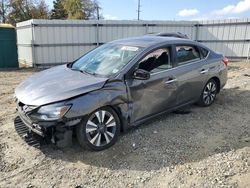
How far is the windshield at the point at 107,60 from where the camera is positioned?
454cm

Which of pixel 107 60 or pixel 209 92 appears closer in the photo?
pixel 107 60

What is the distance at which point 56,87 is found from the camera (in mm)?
4043

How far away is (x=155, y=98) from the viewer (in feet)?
15.6

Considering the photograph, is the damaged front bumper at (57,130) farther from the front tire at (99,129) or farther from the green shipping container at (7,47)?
the green shipping container at (7,47)

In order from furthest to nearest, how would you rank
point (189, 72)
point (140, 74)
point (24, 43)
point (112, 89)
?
point (24, 43), point (189, 72), point (140, 74), point (112, 89)

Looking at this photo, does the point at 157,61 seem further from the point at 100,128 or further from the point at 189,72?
the point at 100,128

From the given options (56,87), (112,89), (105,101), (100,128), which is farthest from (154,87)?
(56,87)

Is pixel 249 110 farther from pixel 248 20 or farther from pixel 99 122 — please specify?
pixel 248 20

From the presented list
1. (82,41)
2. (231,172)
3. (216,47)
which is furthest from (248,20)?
(231,172)

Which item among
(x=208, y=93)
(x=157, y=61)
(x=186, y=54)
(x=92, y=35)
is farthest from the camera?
(x=92, y=35)

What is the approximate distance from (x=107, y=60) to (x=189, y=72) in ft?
5.33

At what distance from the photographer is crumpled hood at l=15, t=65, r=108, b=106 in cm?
382

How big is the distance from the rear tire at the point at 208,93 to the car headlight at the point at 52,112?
330cm

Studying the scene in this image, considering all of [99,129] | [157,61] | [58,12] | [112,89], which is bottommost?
[99,129]
